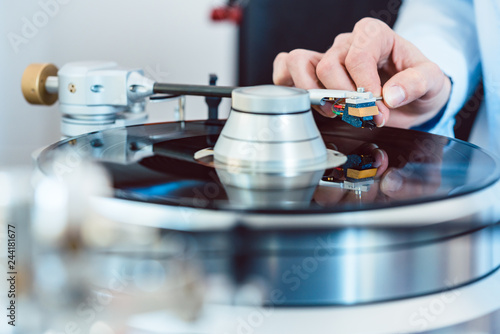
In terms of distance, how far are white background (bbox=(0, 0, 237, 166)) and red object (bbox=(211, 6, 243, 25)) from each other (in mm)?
19

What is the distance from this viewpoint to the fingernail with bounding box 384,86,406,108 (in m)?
0.57

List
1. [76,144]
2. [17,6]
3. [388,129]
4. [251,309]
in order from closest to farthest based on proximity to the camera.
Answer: [251,309]
[76,144]
[388,129]
[17,6]

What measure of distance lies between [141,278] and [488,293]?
223 millimetres

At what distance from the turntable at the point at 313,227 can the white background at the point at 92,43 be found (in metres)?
0.92

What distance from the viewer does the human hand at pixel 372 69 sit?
61cm

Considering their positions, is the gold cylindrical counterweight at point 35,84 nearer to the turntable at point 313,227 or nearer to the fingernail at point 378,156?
the turntable at point 313,227

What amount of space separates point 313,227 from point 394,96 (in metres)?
0.28

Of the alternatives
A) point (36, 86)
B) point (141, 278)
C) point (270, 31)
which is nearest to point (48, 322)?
point (141, 278)

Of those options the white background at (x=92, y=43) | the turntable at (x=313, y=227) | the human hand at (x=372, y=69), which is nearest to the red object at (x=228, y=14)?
the white background at (x=92, y=43)

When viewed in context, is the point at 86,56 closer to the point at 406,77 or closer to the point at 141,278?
the point at 406,77

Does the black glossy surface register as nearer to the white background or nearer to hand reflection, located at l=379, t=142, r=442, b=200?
hand reflection, located at l=379, t=142, r=442, b=200

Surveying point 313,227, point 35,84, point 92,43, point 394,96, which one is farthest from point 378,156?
A: point 92,43

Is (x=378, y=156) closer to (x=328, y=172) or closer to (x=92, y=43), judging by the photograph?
(x=328, y=172)

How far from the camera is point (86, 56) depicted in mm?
1337
